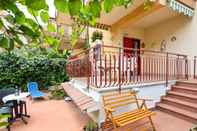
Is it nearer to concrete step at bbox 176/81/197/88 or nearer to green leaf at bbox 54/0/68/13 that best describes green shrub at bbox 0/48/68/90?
concrete step at bbox 176/81/197/88

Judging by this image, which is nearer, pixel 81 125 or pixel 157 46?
pixel 81 125

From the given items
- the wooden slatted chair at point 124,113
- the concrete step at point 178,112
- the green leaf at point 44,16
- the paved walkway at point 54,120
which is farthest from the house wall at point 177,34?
the green leaf at point 44,16

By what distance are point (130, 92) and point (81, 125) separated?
1789 millimetres

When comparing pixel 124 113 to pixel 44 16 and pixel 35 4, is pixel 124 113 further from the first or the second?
pixel 35 4

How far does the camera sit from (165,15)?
27.9ft

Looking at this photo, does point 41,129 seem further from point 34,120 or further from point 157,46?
point 157,46

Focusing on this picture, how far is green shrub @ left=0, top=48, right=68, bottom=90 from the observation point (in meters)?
9.87

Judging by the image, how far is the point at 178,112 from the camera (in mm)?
5309

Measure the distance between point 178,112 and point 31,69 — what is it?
864cm

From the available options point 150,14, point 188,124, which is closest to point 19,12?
point 188,124

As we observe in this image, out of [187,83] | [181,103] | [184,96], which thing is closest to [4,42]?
[181,103]

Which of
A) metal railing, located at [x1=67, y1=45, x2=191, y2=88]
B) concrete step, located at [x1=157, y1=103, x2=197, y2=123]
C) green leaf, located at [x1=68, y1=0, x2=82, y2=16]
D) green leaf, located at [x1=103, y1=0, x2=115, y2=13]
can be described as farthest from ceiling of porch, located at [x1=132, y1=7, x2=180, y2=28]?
green leaf, located at [x1=68, y1=0, x2=82, y2=16]

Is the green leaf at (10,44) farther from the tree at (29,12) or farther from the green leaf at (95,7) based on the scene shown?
the green leaf at (95,7)

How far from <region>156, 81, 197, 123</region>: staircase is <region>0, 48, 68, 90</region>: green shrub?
6.63 meters
